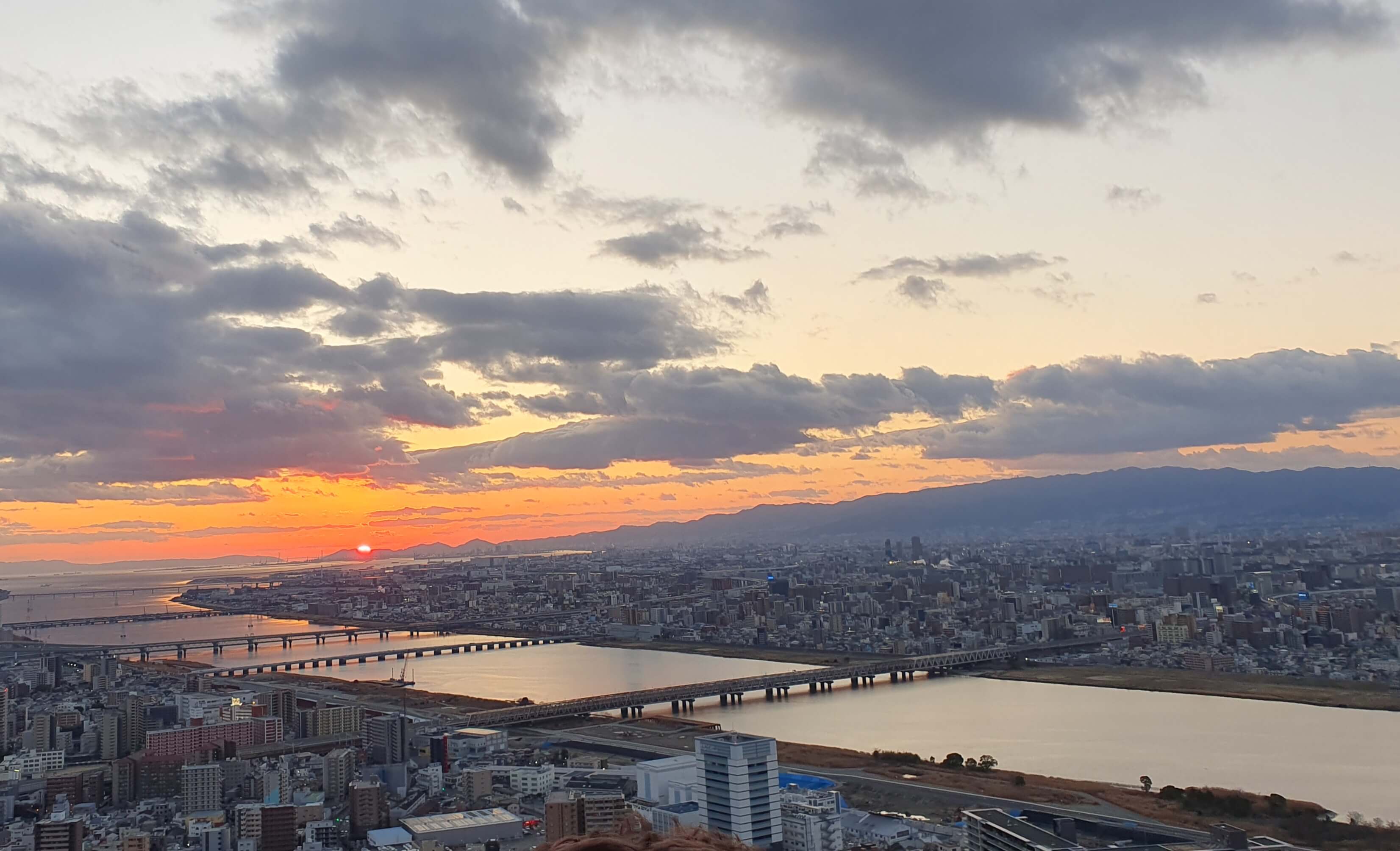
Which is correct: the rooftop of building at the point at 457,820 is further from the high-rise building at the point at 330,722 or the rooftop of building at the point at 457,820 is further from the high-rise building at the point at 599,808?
the high-rise building at the point at 330,722

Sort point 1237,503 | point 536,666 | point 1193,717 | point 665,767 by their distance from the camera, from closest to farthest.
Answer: point 665,767 → point 1193,717 → point 536,666 → point 1237,503

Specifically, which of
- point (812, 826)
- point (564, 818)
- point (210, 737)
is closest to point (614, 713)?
point (210, 737)

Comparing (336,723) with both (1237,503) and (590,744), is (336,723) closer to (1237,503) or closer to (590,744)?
(590,744)

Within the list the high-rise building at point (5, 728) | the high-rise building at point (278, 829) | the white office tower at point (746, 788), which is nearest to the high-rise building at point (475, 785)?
the high-rise building at point (278, 829)

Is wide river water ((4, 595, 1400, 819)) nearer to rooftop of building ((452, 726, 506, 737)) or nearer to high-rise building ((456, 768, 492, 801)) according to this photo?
rooftop of building ((452, 726, 506, 737))

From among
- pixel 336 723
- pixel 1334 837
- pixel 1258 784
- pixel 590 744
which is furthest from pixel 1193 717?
pixel 336 723

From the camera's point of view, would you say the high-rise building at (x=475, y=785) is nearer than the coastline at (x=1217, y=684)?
Yes
